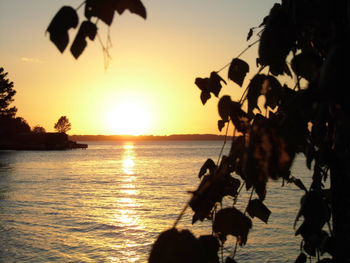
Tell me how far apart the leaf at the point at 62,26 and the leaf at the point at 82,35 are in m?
0.04

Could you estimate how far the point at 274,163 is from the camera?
0.74m

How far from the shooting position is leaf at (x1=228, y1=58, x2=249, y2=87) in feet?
4.83

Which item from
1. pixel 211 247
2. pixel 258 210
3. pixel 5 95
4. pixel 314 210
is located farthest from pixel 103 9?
pixel 5 95

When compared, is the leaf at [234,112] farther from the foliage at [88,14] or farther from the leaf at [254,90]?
the foliage at [88,14]

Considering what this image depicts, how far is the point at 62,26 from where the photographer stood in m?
0.84

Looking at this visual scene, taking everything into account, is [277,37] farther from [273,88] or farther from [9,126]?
[9,126]

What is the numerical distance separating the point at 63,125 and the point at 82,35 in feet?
523

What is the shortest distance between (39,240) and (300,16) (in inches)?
541

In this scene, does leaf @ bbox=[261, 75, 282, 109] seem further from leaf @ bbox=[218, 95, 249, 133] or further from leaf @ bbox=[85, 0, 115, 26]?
leaf @ bbox=[85, 0, 115, 26]

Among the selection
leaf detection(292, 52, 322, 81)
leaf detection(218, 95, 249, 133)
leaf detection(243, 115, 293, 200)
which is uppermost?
leaf detection(292, 52, 322, 81)

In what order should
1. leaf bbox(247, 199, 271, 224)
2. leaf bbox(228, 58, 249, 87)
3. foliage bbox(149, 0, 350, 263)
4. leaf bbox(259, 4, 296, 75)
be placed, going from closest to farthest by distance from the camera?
foliage bbox(149, 0, 350, 263), leaf bbox(259, 4, 296, 75), leaf bbox(228, 58, 249, 87), leaf bbox(247, 199, 271, 224)

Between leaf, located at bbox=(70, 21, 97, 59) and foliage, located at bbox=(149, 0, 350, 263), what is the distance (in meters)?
0.46

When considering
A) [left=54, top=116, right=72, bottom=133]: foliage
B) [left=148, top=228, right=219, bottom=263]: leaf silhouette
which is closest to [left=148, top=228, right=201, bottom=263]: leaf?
[left=148, top=228, right=219, bottom=263]: leaf silhouette

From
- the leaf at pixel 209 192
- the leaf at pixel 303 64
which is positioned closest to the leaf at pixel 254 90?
the leaf at pixel 303 64
